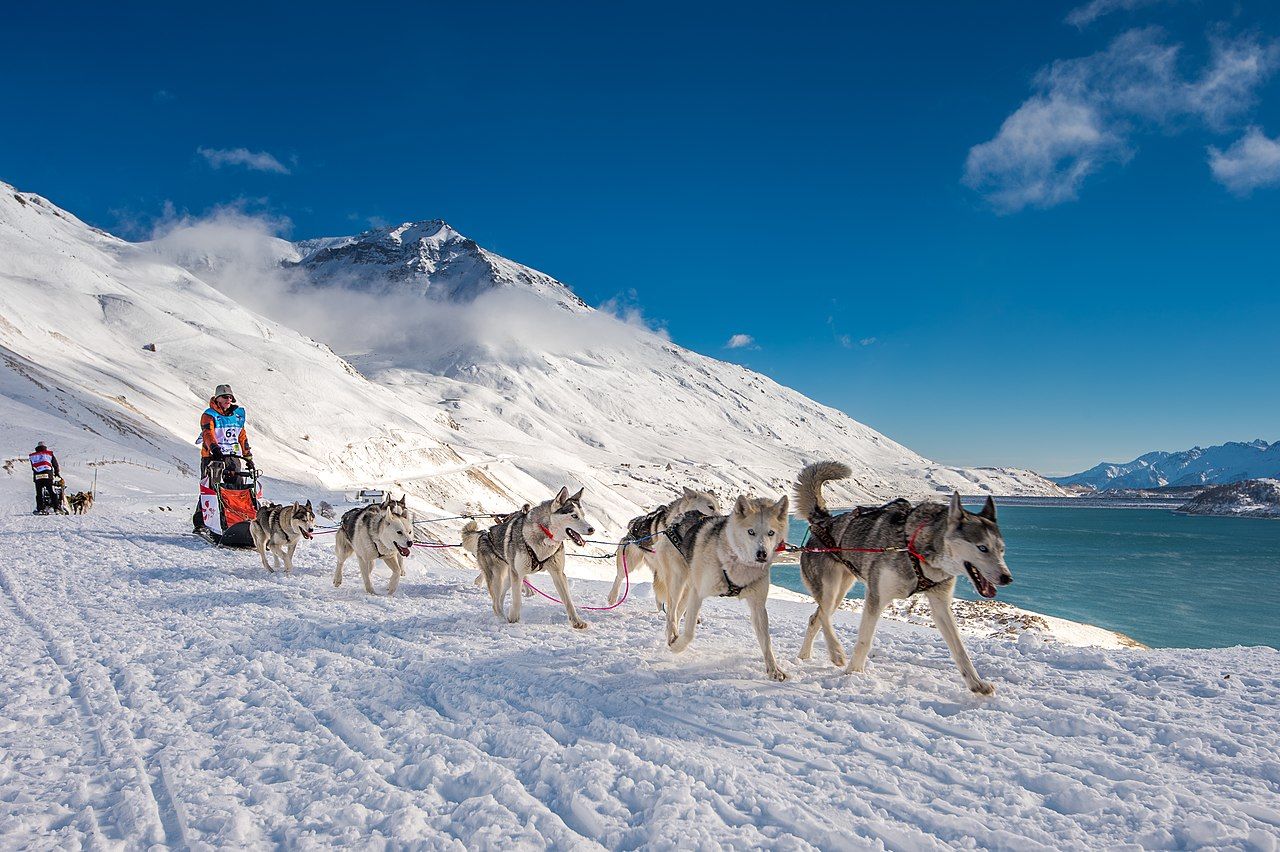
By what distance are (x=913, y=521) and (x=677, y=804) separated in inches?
128

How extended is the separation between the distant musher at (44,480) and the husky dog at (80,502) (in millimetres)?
397

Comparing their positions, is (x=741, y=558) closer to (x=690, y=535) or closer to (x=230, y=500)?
(x=690, y=535)

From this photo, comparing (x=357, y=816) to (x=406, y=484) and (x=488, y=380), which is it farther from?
(x=488, y=380)

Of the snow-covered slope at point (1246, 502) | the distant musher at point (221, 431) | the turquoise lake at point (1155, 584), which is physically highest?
the distant musher at point (221, 431)

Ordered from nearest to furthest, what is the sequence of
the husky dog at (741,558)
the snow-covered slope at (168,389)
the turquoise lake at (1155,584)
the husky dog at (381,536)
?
the husky dog at (741,558), the husky dog at (381,536), the turquoise lake at (1155,584), the snow-covered slope at (168,389)

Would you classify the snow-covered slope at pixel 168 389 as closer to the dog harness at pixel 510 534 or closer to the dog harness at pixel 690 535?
the dog harness at pixel 510 534

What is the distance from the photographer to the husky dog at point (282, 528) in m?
11.7

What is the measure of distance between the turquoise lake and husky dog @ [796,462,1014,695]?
26606 mm

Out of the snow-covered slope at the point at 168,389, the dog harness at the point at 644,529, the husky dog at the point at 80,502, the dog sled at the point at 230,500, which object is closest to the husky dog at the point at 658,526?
the dog harness at the point at 644,529

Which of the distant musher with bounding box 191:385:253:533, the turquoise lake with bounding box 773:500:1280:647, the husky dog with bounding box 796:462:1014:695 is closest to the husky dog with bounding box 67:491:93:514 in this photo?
the distant musher with bounding box 191:385:253:533

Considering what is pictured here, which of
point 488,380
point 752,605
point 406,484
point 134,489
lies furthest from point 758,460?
point 752,605

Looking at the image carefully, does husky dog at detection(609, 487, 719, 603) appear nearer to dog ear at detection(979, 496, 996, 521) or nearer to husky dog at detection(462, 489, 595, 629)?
husky dog at detection(462, 489, 595, 629)

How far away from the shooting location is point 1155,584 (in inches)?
1731

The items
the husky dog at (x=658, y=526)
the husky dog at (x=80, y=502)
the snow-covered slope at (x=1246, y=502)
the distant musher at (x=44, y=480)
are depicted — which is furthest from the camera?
the snow-covered slope at (x=1246, y=502)
